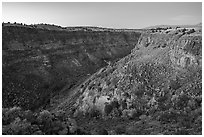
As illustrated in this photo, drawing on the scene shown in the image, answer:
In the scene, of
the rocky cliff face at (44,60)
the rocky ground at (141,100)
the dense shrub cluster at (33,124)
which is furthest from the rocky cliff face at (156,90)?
the rocky cliff face at (44,60)

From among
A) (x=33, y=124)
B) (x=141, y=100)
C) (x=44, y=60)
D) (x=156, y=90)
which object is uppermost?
(x=44, y=60)

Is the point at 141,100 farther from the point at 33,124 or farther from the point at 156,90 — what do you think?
the point at 33,124

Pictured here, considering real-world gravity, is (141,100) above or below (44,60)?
below

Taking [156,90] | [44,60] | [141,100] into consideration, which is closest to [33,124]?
[141,100]

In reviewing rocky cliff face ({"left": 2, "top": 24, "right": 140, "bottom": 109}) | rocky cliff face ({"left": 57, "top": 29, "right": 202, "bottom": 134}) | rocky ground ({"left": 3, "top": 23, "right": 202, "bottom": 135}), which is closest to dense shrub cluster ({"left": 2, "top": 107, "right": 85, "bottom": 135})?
rocky ground ({"left": 3, "top": 23, "right": 202, "bottom": 135})

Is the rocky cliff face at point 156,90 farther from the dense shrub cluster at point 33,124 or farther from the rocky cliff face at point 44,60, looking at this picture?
the rocky cliff face at point 44,60

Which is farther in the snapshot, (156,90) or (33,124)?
(156,90)
